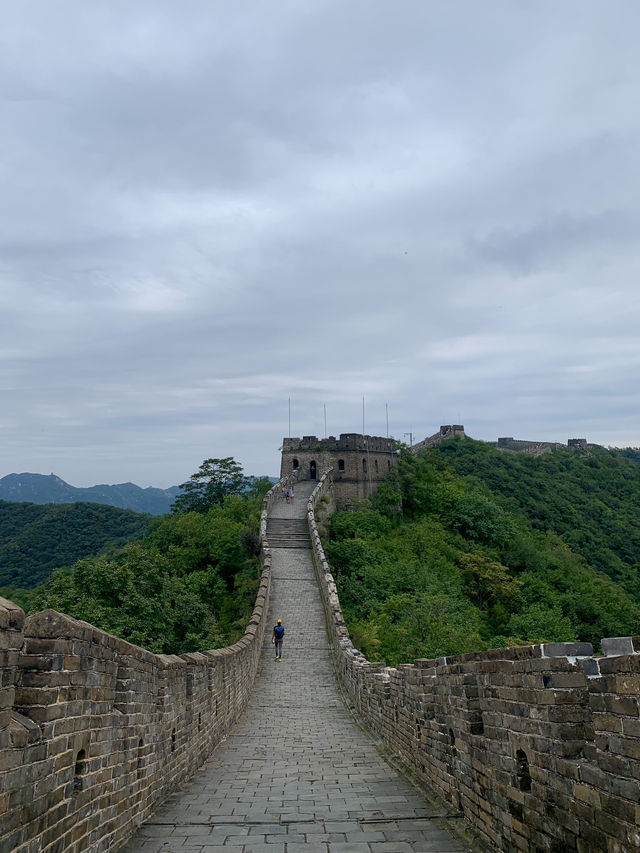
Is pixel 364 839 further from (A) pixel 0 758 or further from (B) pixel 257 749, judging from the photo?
(B) pixel 257 749

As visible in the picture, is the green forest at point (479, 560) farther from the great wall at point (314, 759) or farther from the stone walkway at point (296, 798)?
the great wall at point (314, 759)

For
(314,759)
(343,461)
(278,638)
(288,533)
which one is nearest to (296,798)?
(314,759)

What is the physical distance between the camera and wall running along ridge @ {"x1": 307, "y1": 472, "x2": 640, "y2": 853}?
350cm

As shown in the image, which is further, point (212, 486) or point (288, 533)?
point (212, 486)

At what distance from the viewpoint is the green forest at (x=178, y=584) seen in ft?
51.0

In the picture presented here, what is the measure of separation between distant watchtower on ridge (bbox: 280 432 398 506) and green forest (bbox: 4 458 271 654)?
2547mm

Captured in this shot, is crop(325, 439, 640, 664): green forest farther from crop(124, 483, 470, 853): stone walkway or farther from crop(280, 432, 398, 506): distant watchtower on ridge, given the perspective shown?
crop(124, 483, 470, 853): stone walkway

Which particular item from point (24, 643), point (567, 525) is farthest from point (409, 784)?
point (567, 525)

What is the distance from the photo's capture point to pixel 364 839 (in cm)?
564

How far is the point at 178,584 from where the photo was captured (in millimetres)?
19094

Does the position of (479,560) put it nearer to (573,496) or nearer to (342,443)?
(342,443)

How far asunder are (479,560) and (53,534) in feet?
134

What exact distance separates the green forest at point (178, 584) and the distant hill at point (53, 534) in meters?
18.6

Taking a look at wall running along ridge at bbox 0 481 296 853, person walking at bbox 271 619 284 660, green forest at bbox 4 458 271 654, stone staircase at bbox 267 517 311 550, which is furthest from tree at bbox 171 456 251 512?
wall running along ridge at bbox 0 481 296 853
